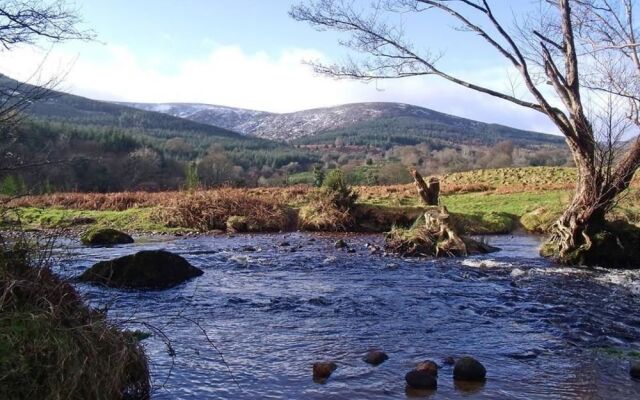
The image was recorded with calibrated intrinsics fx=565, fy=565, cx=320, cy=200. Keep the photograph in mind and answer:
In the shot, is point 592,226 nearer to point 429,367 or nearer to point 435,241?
point 435,241

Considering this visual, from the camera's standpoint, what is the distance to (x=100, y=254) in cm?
1605

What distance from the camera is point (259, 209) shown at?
25250 millimetres

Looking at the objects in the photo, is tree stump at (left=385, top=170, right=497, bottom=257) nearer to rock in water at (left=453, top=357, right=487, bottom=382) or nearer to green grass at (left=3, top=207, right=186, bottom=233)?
rock in water at (left=453, top=357, right=487, bottom=382)

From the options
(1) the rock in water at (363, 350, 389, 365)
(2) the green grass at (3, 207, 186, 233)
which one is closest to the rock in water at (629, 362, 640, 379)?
(1) the rock in water at (363, 350, 389, 365)

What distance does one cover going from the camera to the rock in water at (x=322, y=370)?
19.6 ft

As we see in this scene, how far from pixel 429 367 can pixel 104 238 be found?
15.7m

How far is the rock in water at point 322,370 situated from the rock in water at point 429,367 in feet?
3.06

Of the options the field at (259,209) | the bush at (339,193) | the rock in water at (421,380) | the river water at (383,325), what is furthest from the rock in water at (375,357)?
the bush at (339,193)

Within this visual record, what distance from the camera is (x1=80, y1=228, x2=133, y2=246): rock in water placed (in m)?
18.9

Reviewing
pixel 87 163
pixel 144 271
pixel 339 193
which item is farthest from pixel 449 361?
pixel 339 193

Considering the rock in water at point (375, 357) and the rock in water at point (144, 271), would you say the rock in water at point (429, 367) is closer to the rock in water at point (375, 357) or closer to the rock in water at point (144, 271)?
the rock in water at point (375, 357)

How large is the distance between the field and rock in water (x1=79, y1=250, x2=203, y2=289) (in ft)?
32.2

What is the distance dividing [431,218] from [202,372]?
38.0ft

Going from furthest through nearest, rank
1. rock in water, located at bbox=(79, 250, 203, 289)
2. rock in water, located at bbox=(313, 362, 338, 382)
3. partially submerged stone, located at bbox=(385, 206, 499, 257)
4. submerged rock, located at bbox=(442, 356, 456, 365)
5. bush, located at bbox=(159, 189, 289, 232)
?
bush, located at bbox=(159, 189, 289, 232)
partially submerged stone, located at bbox=(385, 206, 499, 257)
rock in water, located at bbox=(79, 250, 203, 289)
submerged rock, located at bbox=(442, 356, 456, 365)
rock in water, located at bbox=(313, 362, 338, 382)
